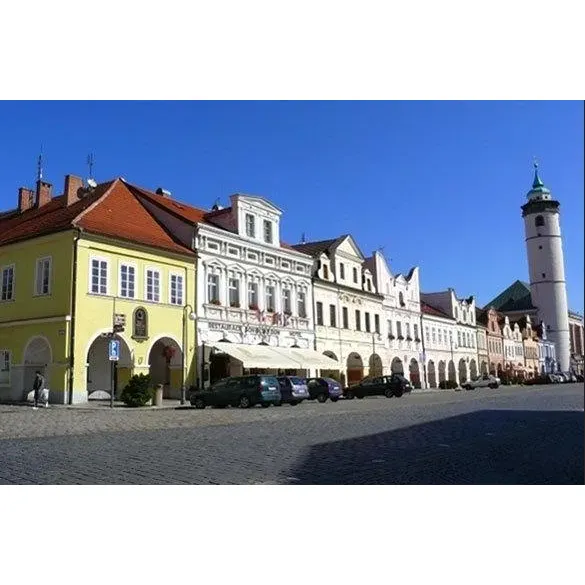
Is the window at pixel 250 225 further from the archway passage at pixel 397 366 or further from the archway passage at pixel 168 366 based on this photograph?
the archway passage at pixel 397 366

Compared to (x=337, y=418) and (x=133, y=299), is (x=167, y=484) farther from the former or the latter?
(x=133, y=299)

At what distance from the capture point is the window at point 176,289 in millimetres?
27031

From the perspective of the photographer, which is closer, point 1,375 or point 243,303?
point 1,375

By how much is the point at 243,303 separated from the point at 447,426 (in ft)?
56.6

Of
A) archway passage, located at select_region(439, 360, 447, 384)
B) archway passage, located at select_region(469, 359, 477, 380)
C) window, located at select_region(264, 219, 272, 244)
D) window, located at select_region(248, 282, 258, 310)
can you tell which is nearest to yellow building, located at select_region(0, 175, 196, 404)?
window, located at select_region(248, 282, 258, 310)

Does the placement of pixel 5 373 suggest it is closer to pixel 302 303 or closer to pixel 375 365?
pixel 302 303

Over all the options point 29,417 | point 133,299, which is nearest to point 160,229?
point 133,299

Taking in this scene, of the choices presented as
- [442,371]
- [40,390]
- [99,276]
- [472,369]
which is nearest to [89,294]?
[99,276]

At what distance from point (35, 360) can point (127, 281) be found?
14.5 ft

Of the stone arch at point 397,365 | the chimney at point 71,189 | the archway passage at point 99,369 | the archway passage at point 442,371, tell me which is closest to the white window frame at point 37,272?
the archway passage at point 99,369

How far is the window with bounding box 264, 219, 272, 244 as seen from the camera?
104ft

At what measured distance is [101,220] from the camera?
24594 millimetres

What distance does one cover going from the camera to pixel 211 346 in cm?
2798

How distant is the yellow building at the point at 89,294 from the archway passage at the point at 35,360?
0.11 feet
